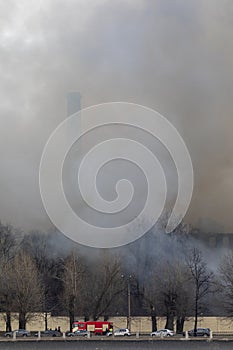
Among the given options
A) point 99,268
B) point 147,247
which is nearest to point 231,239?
point 147,247

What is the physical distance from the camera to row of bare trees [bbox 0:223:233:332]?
8181 cm

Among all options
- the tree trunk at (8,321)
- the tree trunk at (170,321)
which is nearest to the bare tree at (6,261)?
the tree trunk at (8,321)

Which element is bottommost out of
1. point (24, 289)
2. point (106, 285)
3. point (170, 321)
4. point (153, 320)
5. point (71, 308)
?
point (170, 321)

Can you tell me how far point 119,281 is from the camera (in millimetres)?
87938

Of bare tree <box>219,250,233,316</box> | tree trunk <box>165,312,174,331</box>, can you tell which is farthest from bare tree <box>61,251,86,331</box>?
bare tree <box>219,250,233,316</box>

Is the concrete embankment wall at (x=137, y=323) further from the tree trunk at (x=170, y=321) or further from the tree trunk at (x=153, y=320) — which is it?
the tree trunk at (x=170, y=321)

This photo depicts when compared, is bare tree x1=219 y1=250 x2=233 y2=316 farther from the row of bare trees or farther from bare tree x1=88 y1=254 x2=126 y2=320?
bare tree x1=88 y1=254 x2=126 y2=320

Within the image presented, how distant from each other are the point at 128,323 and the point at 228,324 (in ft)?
41.0

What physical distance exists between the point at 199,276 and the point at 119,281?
35.9 feet

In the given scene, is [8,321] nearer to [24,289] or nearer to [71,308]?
[24,289]

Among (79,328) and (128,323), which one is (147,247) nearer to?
(128,323)

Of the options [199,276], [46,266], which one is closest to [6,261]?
[46,266]

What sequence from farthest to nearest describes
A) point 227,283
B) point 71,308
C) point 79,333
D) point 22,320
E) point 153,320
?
point 153,320, point 71,308, point 227,283, point 22,320, point 79,333

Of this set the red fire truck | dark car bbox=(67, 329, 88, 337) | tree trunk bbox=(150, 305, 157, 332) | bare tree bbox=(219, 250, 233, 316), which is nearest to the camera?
dark car bbox=(67, 329, 88, 337)
